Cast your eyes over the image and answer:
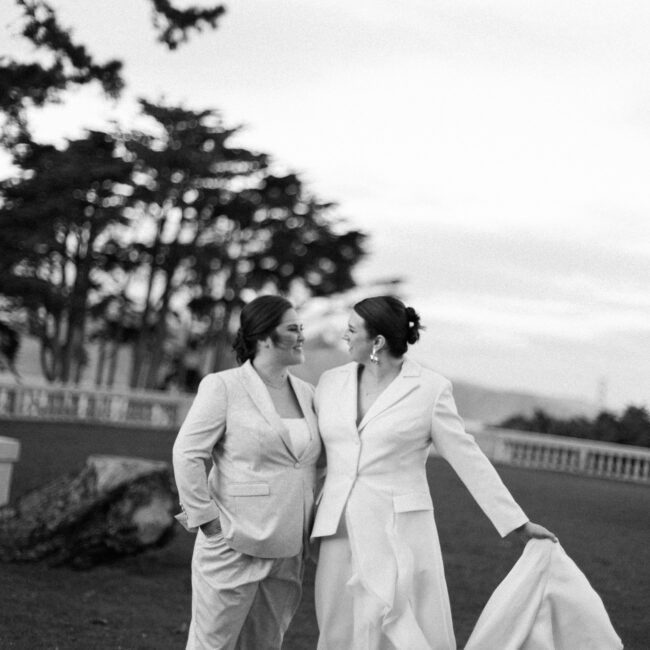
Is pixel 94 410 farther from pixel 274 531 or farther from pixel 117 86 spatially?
pixel 274 531

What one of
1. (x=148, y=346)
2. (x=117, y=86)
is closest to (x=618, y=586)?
(x=117, y=86)

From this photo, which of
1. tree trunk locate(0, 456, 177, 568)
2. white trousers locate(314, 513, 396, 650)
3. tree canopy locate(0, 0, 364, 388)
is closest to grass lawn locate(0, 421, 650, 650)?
tree trunk locate(0, 456, 177, 568)

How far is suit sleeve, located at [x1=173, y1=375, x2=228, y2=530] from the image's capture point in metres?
4.66

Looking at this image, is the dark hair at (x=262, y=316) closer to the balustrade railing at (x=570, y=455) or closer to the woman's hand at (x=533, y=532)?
the woman's hand at (x=533, y=532)

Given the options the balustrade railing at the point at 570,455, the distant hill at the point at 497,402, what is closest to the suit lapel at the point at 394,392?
the balustrade railing at the point at 570,455

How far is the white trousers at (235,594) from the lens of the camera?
4.74 m

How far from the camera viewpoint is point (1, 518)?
8.80 m

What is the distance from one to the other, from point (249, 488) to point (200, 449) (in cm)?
25

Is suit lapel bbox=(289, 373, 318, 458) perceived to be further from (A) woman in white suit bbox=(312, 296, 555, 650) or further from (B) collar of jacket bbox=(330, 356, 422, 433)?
(B) collar of jacket bbox=(330, 356, 422, 433)

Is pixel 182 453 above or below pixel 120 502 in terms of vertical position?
above

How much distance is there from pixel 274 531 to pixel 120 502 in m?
4.16

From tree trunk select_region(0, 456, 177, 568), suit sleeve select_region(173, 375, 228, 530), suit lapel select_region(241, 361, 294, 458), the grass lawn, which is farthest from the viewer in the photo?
tree trunk select_region(0, 456, 177, 568)

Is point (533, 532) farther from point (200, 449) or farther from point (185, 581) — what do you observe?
point (185, 581)

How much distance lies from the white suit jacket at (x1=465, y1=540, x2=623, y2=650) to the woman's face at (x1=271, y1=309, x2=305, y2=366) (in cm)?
128
